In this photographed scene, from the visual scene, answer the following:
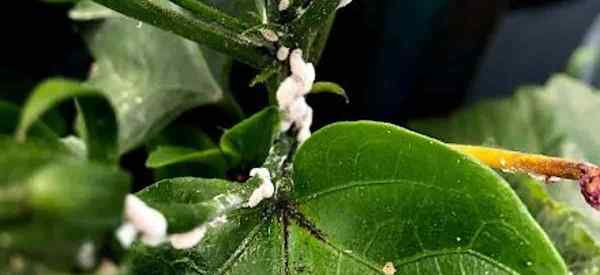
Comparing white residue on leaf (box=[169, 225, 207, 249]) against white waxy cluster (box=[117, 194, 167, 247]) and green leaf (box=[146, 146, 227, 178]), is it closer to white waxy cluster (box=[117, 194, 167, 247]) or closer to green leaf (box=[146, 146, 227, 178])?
white waxy cluster (box=[117, 194, 167, 247])

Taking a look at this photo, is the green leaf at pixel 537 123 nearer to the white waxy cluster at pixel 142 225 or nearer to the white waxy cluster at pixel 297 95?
the white waxy cluster at pixel 297 95

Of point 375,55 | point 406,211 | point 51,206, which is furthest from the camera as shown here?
point 375,55

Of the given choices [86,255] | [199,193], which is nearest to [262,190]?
[199,193]

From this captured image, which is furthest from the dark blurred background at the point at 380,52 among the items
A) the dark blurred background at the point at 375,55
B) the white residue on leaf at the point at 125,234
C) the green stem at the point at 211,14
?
the white residue on leaf at the point at 125,234

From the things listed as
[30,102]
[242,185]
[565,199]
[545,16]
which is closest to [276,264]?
[242,185]

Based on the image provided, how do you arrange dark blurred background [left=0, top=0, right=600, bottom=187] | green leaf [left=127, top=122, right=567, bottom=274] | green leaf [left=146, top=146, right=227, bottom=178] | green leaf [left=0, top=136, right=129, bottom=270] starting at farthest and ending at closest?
dark blurred background [left=0, top=0, right=600, bottom=187], green leaf [left=146, top=146, right=227, bottom=178], green leaf [left=127, top=122, right=567, bottom=274], green leaf [left=0, top=136, right=129, bottom=270]

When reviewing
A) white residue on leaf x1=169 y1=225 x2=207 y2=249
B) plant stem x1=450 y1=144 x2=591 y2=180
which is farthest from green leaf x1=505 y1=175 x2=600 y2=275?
white residue on leaf x1=169 y1=225 x2=207 y2=249

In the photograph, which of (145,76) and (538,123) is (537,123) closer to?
(538,123)
